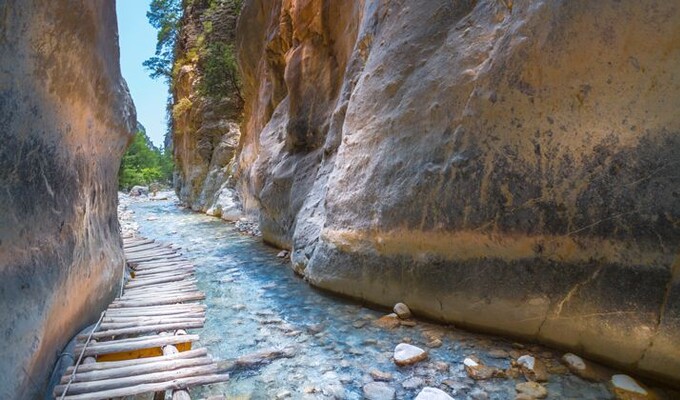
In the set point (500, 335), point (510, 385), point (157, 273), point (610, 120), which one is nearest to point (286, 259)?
point (157, 273)

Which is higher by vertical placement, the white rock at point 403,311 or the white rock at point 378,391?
the white rock at point 403,311

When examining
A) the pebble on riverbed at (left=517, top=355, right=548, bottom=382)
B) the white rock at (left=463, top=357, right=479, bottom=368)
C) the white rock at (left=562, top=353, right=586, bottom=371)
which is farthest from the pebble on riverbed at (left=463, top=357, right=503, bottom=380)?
the white rock at (left=562, top=353, right=586, bottom=371)

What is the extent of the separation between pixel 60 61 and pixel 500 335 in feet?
14.2

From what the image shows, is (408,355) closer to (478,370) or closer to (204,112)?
(478,370)

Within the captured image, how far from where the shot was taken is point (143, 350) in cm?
303

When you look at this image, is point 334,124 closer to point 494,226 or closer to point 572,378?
point 494,226

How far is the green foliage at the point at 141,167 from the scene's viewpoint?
1331 inches

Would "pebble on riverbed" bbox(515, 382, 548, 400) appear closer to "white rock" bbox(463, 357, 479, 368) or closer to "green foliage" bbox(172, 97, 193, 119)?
"white rock" bbox(463, 357, 479, 368)

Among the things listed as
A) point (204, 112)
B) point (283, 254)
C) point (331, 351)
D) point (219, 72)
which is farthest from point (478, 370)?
point (204, 112)

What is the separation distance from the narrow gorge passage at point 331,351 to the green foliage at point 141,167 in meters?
31.0

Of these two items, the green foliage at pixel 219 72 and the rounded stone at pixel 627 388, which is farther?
the green foliage at pixel 219 72

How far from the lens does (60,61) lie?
9.62 ft

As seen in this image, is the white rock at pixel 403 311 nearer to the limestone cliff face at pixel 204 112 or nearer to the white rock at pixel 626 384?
the white rock at pixel 626 384

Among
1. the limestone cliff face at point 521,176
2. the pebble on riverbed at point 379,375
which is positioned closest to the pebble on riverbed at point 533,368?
the limestone cliff face at point 521,176
